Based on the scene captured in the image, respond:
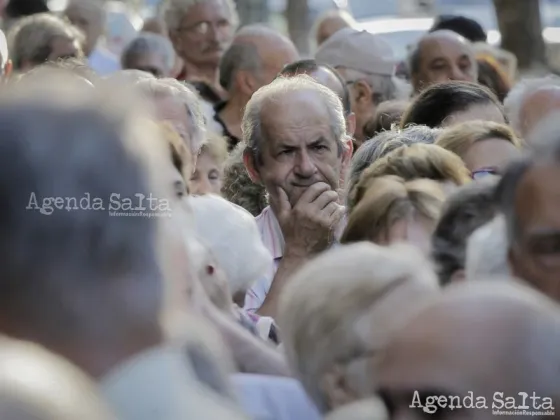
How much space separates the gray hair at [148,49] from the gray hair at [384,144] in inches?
170

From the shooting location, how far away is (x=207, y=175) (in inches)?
216

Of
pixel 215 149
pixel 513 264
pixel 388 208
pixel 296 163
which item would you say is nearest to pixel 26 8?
pixel 215 149

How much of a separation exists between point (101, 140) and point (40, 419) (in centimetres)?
76

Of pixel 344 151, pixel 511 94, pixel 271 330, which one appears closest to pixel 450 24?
pixel 511 94

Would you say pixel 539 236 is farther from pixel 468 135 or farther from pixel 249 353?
pixel 468 135

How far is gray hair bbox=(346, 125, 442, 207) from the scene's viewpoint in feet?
16.8

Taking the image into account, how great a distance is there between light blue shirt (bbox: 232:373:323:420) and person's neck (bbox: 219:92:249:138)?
480cm

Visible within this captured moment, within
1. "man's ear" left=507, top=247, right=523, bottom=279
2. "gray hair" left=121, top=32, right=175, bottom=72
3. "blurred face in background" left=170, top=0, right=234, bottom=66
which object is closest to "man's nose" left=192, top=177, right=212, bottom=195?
"man's ear" left=507, top=247, right=523, bottom=279

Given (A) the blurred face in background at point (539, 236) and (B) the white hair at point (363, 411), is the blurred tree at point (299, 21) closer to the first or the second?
(A) the blurred face in background at point (539, 236)

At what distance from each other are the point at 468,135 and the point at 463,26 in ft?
20.9

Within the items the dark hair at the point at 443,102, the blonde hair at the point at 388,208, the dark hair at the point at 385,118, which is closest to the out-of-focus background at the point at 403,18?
the dark hair at the point at 385,118

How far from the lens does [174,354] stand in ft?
7.07

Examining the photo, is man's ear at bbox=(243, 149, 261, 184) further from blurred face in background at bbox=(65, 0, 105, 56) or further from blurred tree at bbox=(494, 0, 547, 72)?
blurred tree at bbox=(494, 0, 547, 72)

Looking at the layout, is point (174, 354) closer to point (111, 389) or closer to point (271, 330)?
point (111, 389)
